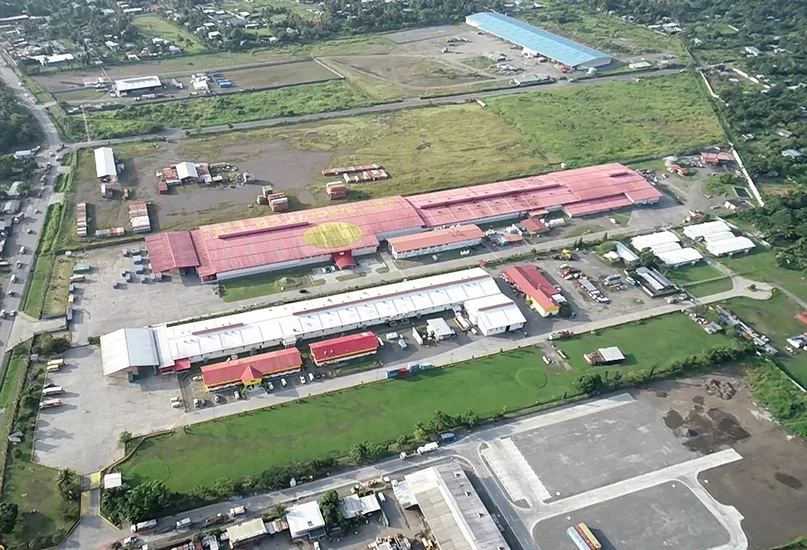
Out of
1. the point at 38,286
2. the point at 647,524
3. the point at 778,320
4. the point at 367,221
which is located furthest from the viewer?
the point at 367,221

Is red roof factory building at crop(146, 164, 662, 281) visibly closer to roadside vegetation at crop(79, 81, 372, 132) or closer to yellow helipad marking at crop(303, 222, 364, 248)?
yellow helipad marking at crop(303, 222, 364, 248)

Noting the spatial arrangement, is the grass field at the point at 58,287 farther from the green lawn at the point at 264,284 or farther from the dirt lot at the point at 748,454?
the dirt lot at the point at 748,454

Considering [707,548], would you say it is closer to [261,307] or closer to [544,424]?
[544,424]

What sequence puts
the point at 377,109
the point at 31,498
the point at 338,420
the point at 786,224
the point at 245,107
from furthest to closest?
the point at 377,109
the point at 245,107
the point at 786,224
the point at 338,420
the point at 31,498

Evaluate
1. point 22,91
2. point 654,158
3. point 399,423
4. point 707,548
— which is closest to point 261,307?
point 399,423

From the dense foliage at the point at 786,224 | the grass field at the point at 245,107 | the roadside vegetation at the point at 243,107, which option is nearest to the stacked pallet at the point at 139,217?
the roadside vegetation at the point at 243,107

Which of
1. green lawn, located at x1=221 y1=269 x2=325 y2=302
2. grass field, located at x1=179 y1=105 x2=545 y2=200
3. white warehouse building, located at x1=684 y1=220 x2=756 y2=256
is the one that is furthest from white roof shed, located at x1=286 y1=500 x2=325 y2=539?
white warehouse building, located at x1=684 y1=220 x2=756 y2=256

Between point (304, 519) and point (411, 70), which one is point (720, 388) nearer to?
point (304, 519)

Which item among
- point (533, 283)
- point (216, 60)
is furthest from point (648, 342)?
point (216, 60)
